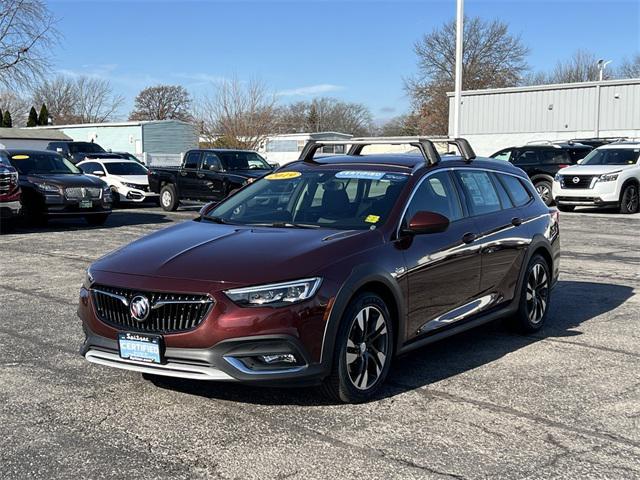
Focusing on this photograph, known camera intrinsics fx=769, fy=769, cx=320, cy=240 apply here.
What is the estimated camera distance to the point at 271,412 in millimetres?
4711

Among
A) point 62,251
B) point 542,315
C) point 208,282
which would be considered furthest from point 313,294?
point 62,251

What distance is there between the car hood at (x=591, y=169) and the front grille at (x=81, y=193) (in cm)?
1198

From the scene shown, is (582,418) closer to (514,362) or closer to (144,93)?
(514,362)

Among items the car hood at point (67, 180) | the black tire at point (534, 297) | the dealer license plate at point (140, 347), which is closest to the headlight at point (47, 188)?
the car hood at point (67, 180)

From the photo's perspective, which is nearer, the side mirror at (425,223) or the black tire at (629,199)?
the side mirror at (425,223)

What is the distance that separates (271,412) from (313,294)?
810 mm

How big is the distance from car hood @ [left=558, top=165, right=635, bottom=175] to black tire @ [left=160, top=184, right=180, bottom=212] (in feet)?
34.7

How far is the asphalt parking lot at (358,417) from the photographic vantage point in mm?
3955

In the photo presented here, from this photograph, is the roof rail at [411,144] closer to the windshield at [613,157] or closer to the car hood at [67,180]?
the car hood at [67,180]

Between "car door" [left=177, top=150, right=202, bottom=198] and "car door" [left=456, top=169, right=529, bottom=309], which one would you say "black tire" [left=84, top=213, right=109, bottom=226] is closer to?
"car door" [left=177, top=150, right=202, bottom=198]

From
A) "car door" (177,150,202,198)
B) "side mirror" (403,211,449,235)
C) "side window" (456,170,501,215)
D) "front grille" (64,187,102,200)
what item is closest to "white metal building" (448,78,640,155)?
"car door" (177,150,202,198)

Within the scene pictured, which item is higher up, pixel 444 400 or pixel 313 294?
pixel 313 294

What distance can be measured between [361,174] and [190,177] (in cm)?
1565

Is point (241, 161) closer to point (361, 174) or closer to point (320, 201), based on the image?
point (361, 174)
